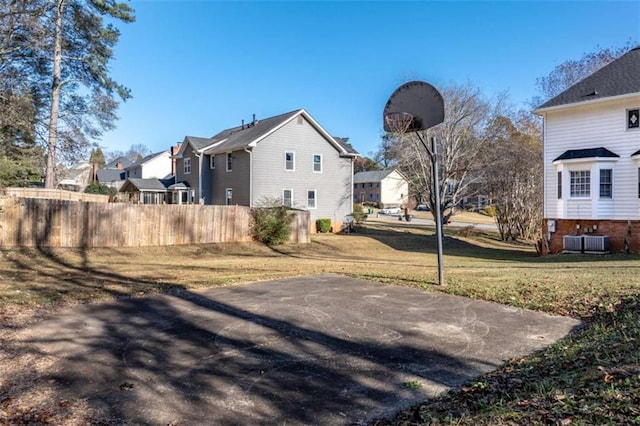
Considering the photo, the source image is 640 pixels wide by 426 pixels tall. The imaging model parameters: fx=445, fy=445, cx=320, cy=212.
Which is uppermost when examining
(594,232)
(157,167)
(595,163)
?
(157,167)

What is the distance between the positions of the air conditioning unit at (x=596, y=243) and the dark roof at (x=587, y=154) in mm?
3271

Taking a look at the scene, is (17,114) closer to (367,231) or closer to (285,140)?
(285,140)

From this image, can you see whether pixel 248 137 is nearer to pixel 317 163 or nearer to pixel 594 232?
pixel 317 163

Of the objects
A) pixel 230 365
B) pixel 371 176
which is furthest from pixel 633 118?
pixel 371 176

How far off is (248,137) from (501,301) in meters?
23.1

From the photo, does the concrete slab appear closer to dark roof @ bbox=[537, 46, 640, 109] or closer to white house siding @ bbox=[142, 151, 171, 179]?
dark roof @ bbox=[537, 46, 640, 109]

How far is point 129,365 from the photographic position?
4504 millimetres

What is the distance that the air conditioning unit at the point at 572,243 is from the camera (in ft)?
61.3

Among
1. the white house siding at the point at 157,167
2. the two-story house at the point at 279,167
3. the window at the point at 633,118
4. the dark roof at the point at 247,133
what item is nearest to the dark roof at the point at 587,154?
the window at the point at 633,118

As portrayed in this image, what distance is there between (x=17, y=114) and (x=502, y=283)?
16.2 metres

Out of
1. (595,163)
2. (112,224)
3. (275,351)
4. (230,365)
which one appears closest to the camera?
(230,365)

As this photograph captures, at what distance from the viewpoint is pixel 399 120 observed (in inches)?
385

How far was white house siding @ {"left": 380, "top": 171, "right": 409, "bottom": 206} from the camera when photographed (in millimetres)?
71519

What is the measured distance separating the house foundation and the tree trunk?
21862 mm
